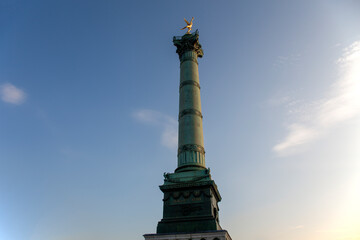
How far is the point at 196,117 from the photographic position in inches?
1083

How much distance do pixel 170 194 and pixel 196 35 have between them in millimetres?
17606

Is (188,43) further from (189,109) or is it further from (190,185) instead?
(190,185)

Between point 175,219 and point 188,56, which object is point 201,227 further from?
point 188,56

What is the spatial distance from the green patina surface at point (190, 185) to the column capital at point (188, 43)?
4.35 meters

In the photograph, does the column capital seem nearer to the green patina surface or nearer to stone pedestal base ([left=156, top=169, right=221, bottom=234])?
the green patina surface

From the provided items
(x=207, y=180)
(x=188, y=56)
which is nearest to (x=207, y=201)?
(x=207, y=180)

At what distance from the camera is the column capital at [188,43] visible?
32219mm

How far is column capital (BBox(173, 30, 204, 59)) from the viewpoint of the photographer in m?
32.2

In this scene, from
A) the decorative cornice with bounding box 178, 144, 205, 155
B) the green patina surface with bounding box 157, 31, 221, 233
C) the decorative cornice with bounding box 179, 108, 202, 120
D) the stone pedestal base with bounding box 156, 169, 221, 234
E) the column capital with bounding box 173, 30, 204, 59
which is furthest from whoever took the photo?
the column capital with bounding box 173, 30, 204, 59

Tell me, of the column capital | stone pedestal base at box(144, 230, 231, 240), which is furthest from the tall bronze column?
the column capital

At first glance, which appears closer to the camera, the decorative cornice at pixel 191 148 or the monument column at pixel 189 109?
the monument column at pixel 189 109

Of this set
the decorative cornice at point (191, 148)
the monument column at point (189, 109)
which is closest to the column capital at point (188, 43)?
the monument column at point (189, 109)

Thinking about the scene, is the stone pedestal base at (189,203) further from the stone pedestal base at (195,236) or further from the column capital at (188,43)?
the column capital at (188,43)

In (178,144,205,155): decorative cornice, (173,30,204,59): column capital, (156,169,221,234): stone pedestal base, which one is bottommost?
(156,169,221,234): stone pedestal base
